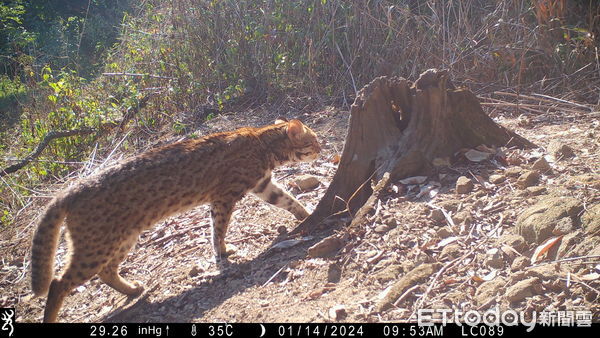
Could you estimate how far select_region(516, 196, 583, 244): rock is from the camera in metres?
4.00

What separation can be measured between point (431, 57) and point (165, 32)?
17.0 feet

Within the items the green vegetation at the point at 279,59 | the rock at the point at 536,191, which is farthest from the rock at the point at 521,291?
the green vegetation at the point at 279,59

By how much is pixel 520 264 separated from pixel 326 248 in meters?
1.61

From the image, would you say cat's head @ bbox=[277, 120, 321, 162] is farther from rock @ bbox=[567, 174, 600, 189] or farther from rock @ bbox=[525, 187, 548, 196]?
rock @ bbox=[567, 174, 600, 189]

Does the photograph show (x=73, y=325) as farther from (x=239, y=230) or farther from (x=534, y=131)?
(x=534, y=131)

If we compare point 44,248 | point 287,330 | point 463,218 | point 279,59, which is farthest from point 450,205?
point 279,59

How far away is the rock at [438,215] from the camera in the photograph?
473 centimetres

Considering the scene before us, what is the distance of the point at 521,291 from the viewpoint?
141 inches

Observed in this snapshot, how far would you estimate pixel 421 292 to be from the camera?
154 inches

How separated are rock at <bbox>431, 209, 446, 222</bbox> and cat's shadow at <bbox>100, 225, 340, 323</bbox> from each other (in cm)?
96

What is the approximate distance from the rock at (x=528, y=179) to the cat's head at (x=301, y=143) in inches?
96.0

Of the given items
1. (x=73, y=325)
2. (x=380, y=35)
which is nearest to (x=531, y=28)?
(x=380, y=35)

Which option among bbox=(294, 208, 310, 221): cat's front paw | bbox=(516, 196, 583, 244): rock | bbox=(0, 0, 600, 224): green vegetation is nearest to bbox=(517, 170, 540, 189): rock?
bbox=(516, 196, 583, 244): rock

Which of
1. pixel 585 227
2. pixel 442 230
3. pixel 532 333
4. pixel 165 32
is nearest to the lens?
pixel 532 333
